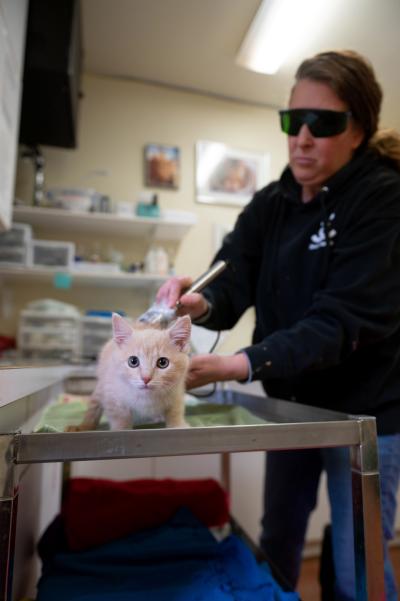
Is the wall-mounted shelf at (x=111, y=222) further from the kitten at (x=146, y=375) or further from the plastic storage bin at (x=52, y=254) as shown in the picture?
the kitten at (x=146, y=375)

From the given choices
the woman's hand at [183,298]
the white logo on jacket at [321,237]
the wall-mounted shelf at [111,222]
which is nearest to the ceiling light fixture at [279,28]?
the white logo on jacket at [321,237]

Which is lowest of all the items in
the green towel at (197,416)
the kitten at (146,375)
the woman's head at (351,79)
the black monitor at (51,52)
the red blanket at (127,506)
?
the red blanket at (127,506)

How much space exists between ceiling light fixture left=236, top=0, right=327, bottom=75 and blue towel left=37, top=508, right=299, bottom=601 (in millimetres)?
1002

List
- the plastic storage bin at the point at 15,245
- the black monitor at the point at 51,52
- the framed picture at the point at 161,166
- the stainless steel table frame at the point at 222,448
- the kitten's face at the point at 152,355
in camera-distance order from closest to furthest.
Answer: the stainless steel table frame at the point at 222,448, the kitten's face at the point at 152,355, the black monitor at the point at 51,52, the plastic storage bin at the point at 15,245, the framed picture at the point at 161,166

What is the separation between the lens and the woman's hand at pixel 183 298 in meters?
0.77

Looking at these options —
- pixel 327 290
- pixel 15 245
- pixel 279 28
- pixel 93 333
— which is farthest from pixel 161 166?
pixel 327 290

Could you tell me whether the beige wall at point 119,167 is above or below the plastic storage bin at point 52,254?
above

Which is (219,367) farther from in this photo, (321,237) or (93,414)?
(321,237)

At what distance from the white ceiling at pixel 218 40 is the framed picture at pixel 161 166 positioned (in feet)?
2.28

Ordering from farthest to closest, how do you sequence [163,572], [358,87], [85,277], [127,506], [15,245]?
1. [85,277]
2. [15,245]
3. [127,506]
4. [358,87]
5. [163,572]

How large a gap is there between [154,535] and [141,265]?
5.21 feet

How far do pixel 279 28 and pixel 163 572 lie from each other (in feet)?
3.45

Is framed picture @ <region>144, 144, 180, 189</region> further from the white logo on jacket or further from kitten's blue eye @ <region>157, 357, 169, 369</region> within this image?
kitten's blue eye @ <region>157, 357, 169, 369</region>

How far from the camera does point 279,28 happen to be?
0.80 m
